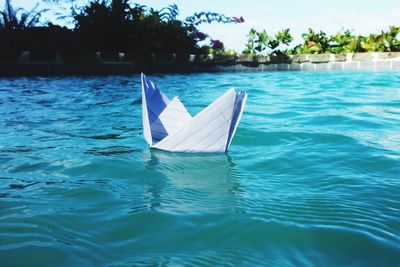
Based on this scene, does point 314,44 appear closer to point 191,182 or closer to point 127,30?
point 127,30

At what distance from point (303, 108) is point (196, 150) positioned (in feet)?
11.5

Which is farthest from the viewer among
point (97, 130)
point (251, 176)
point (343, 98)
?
point (343, 98)

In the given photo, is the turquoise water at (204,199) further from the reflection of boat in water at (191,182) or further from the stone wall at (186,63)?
the stone wall at (186,63)

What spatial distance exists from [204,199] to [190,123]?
714 mm

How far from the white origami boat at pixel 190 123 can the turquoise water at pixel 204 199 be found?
4.0 inches

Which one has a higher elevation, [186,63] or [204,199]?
[186,63]

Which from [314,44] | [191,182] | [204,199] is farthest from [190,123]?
[314,44]

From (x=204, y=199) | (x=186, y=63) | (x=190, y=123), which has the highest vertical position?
(x=186, y=63)

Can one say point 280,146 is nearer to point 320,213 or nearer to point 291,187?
point 291,187

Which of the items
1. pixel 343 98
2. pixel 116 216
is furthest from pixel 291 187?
pixel 343 98

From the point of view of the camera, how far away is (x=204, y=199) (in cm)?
193

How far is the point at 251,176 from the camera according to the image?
2.39 metres

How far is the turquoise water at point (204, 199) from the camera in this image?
1.40 metres

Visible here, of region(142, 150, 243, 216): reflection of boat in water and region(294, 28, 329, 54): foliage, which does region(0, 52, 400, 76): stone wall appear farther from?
region(142, 150, 243, 216): reflection of boat in water
